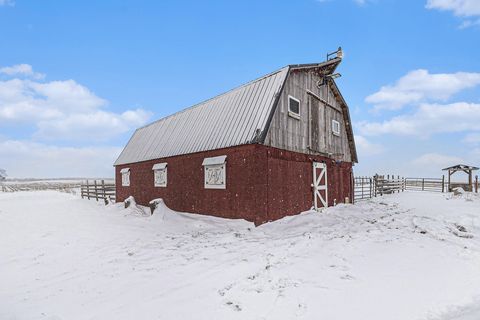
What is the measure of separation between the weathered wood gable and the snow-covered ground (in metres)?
4.00

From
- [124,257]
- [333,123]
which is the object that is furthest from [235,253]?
[333,123]

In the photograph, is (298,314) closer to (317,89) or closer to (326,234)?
(326,234)

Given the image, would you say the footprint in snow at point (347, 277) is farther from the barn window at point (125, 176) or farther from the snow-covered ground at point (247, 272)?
the barn window at point (125, 176)

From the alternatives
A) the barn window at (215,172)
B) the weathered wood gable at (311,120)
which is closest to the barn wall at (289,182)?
the weathered wood gable at (311,120)

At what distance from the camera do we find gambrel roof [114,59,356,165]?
441 inches

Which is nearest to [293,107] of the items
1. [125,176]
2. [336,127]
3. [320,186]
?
[320,186]

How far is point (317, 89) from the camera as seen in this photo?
1457cm

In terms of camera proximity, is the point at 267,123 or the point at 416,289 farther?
the point at 267,123

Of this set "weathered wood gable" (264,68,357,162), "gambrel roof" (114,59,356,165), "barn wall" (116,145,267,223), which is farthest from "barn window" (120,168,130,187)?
"weathered wood gable" (264,68,357,162)

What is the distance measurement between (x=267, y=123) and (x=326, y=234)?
4.48 m

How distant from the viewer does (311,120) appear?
45.5 feet

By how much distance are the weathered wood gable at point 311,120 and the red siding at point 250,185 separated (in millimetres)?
543

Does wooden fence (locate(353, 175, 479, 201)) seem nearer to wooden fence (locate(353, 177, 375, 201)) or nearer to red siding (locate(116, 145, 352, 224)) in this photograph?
wooden fence (locate(353, 177, 375, 201))

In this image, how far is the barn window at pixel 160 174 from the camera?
616 inches
